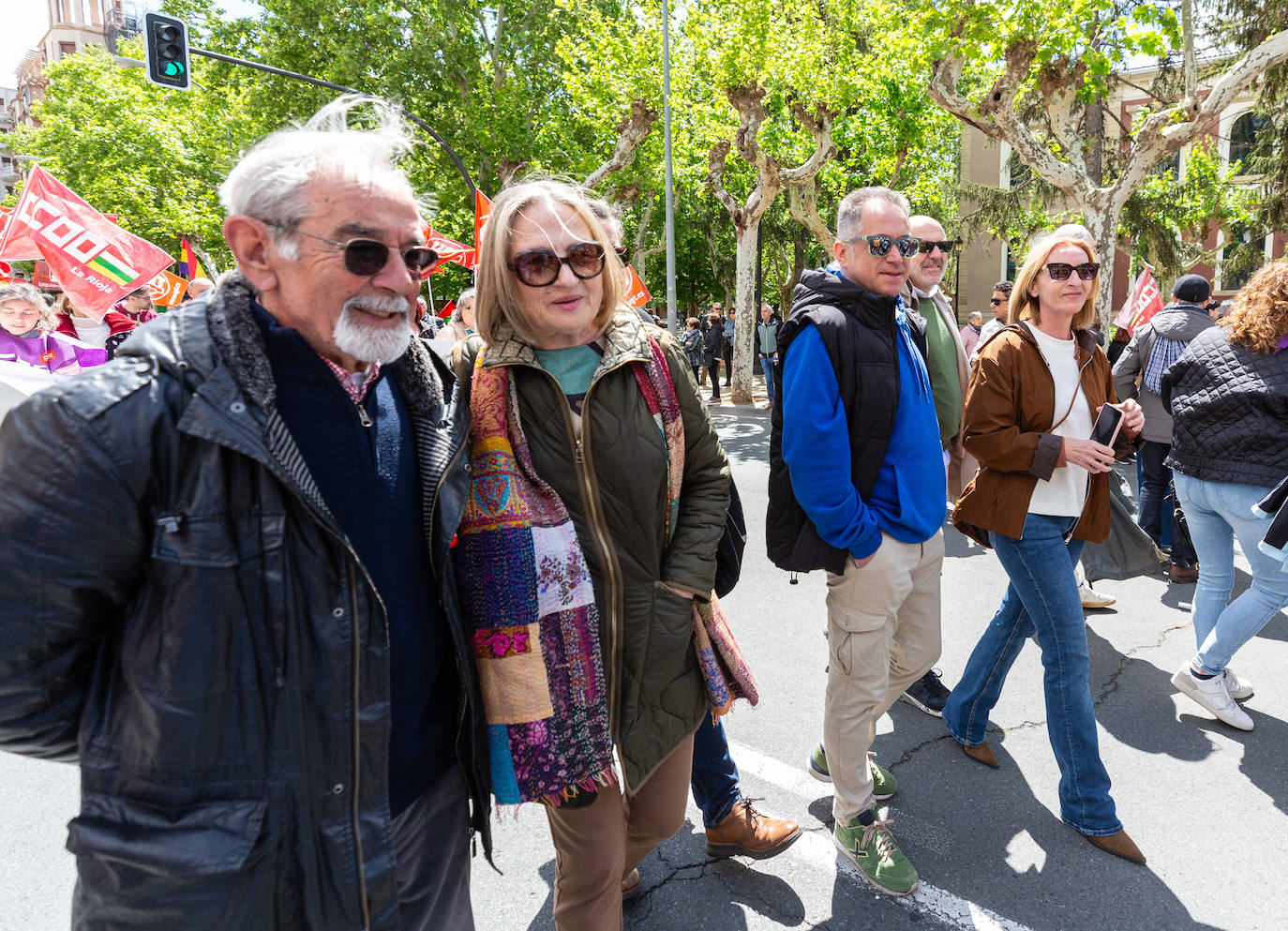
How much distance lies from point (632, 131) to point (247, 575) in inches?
638

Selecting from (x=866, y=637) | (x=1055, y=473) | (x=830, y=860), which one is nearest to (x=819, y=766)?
(x=830, y=860)

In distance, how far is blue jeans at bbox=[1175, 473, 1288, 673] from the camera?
334 centimetres

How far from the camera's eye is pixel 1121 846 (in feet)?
8.70

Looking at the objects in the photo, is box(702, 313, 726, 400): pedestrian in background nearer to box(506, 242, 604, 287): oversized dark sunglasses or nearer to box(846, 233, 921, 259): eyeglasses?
box(846, 233, 921, 259): eyeglasses

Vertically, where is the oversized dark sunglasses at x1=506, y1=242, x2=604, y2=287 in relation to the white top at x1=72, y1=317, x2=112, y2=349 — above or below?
below

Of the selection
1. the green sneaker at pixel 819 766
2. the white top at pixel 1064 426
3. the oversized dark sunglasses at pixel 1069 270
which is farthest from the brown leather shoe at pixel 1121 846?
the oversized dark sunglasses at pixel 1069 270

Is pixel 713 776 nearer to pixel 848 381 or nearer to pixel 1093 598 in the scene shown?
pixel 848 381

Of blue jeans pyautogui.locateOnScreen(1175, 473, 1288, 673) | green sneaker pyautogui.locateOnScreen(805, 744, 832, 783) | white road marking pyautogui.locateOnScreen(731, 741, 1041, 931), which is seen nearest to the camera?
white road marking pyautogui.locateOnScreen(731, 741, 1041, 931)

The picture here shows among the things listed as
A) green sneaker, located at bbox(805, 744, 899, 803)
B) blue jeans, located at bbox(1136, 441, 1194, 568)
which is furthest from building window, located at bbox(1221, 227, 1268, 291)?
green sneaker, located at bbox(805, 744, 899, 803)

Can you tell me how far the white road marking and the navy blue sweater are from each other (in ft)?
5.25

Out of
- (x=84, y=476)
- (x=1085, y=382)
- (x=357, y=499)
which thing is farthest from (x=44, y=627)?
(x=1085, y=382)

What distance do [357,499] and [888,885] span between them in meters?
2.05

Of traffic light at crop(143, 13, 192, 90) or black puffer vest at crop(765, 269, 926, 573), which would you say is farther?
traffic light at crop(143, 13, 192, 90)

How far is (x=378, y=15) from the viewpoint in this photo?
20.2m
